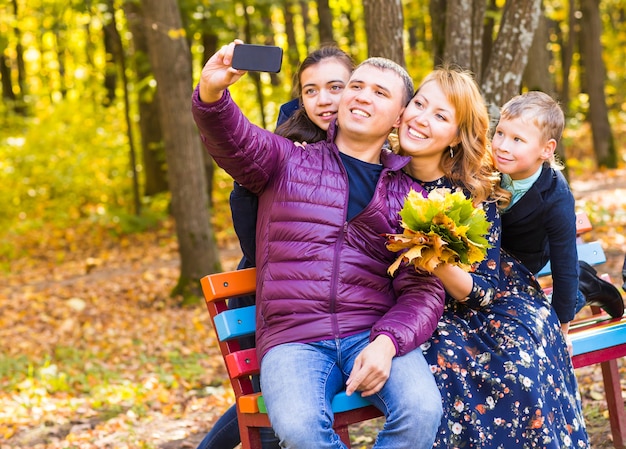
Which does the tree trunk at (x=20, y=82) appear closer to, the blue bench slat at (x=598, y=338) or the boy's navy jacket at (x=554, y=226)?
the boy's navy jacket at (x=554, y=226)

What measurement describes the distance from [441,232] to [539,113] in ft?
3.15

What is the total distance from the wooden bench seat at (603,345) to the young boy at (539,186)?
0.23 m

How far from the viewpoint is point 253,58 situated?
3029 mm

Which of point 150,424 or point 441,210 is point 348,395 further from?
point 150,424

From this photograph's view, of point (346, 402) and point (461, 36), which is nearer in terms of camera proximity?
point (346, 402)

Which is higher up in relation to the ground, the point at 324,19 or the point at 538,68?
the point at 324,19

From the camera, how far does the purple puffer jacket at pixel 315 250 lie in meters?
3.19

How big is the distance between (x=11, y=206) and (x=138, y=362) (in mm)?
10219

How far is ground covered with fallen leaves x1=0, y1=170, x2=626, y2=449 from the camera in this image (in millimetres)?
5648

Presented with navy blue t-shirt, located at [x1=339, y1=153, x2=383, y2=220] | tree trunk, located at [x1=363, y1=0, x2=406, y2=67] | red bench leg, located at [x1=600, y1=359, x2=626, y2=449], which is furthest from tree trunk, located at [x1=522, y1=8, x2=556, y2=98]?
navy blue t-shirt, located at [x1=339, y1=153, x2=383, y2=220]

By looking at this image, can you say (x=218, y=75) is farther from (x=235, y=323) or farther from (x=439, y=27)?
(x=439, y=27)

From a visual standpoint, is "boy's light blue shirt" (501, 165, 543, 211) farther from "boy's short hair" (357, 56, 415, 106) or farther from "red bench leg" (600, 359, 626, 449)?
"red bench leg" (600, 359, 626, 449)

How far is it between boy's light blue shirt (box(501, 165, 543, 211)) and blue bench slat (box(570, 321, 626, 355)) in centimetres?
77

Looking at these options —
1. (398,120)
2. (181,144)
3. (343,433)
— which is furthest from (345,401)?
(181,144)
